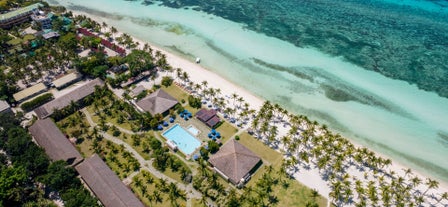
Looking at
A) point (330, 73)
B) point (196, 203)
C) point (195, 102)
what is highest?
point (330, 73)

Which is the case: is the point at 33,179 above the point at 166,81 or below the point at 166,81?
below

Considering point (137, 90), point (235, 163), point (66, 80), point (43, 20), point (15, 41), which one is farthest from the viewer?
point (43, 20)

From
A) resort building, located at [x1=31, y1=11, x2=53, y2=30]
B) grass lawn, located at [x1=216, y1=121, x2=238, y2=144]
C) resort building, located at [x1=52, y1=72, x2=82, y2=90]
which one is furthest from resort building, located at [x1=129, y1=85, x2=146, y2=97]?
resort building, located at [x1=31, y1=11, x2=53, y2=30]

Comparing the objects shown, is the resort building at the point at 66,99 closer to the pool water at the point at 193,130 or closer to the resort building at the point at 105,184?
the resort building at the point at 105,184

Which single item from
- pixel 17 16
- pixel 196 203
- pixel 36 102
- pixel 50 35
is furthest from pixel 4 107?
pixel 17 16

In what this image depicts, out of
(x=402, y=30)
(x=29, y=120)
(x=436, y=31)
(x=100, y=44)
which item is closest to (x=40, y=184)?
(x=29, y=120)

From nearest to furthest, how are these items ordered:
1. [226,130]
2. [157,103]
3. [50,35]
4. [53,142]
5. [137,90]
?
[53,142]
[226,130]
[157,103]
[137,90]
[50,35]

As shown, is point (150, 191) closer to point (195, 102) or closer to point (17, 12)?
point (195, 102)
